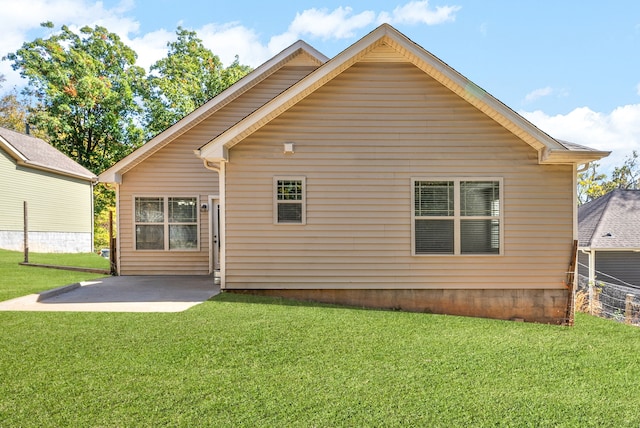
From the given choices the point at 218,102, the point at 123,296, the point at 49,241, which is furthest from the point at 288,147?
the point at 49,241

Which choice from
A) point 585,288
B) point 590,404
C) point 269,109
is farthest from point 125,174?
point 585,288

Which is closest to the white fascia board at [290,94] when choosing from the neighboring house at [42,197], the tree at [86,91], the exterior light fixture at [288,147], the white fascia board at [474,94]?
the white fascia board at [474,94]

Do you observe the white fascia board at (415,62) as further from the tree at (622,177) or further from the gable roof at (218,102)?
the tree at (622,177)

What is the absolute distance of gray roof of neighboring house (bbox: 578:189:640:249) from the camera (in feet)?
52.3

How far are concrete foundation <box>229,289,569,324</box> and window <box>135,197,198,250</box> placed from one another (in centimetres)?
389

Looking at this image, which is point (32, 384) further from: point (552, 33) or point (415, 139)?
point (552, 33)

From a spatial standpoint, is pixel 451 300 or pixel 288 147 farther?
pixel 451 300

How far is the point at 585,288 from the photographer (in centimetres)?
1312

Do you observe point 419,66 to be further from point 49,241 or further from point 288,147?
point 49,241

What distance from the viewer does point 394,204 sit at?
7637 millimetres

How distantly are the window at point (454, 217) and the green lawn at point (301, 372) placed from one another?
193cm

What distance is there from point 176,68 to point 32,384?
28.0 m

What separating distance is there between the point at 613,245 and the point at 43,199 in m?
27.0

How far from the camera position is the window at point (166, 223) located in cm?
1070
